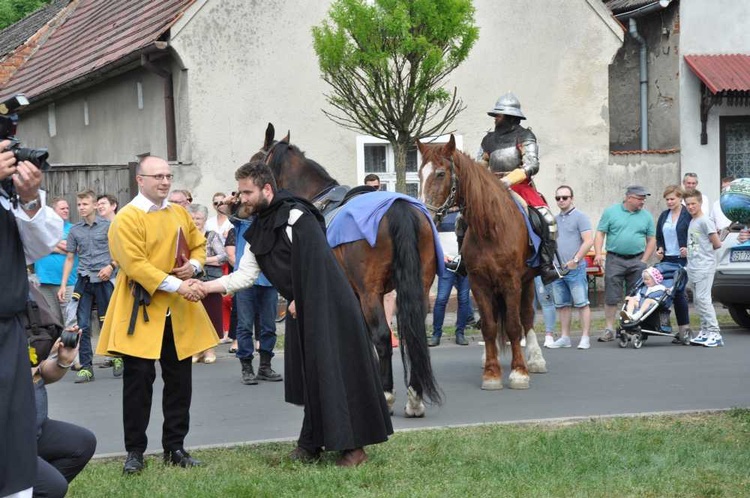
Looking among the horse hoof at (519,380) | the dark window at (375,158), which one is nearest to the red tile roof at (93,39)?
the dark window at (375,158)

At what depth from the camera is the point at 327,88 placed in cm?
2039

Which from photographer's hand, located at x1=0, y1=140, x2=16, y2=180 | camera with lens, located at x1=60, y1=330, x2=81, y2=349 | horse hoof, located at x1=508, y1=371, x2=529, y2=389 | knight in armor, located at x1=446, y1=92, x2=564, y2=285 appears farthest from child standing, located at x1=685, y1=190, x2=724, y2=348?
photographer's hand, located at x1=0, y1=140, x2=16, y2=180

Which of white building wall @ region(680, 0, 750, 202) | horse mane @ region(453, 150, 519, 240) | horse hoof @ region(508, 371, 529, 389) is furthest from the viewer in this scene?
white building wall @ region(680, 0, 750, 202)

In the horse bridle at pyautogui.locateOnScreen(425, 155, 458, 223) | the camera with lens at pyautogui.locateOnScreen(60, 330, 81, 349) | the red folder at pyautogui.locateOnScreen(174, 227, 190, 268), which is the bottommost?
the camera with lens at pyautogui.locateOnScreen(60, 330, 81, 349)

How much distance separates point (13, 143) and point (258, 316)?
7914 mm

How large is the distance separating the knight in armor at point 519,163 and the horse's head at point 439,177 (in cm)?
109

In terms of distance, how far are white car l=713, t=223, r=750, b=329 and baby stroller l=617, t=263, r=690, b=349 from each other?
702mm

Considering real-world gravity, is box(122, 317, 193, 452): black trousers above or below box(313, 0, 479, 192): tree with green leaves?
below

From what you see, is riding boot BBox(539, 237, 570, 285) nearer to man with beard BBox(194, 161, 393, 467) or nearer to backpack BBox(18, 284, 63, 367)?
man with beard BBox(194, 161, 393, 467)

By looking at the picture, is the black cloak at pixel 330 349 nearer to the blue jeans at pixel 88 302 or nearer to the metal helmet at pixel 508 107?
the metal helmet at pixel 508 107

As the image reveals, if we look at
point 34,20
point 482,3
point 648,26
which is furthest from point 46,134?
point 648,26

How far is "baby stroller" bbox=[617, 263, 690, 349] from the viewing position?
14555 millimetres

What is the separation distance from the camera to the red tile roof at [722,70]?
856 inches

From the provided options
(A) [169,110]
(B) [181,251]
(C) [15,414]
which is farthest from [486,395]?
(A) [169,110]
